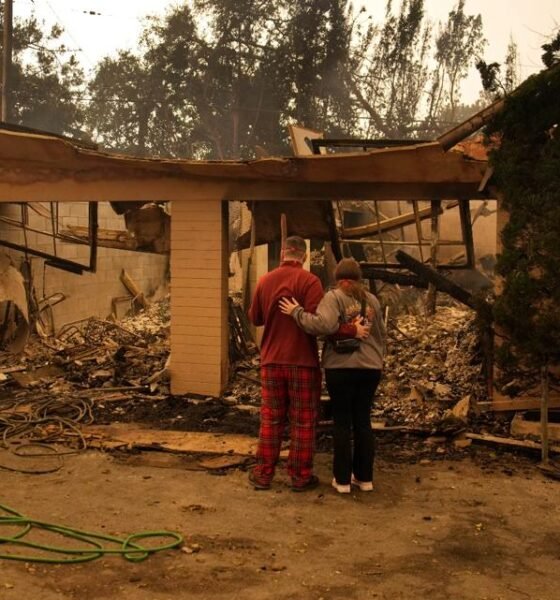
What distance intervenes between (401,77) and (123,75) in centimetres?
1344

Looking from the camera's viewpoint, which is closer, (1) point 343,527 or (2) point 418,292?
(1) point 343,527

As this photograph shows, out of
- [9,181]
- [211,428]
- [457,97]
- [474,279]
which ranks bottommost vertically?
[211,428]

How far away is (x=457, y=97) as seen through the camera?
113 feet

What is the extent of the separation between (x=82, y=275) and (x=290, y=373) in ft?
31.2

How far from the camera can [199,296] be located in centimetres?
911

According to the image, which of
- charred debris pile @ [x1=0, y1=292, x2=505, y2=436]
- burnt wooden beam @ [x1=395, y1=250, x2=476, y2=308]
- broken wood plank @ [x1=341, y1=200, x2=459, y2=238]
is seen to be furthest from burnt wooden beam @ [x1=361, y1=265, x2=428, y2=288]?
charred debris pile @ [x1=0, y1=292, x2=505, y2=436]

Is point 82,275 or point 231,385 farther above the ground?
point 82,275

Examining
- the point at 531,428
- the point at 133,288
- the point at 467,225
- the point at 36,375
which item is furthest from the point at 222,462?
the point at 133,288

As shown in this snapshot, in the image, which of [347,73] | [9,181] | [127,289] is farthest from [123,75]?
[9,181]

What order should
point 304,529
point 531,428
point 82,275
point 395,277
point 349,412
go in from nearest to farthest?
point 304,529 → point 349,412 → point 531,428 → point 395,277 → point 82,275

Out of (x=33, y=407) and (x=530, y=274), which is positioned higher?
(x=530, y=274)

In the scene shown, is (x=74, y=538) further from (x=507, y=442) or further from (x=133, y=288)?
(x=133, y=288)

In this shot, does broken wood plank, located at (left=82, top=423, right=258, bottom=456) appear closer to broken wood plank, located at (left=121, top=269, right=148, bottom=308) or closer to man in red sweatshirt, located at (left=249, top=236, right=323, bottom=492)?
Answer: man in red sweatshirt, located at (left=249, top=236, right=323, bottom=492)

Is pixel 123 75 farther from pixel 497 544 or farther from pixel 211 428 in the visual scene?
pixel 497 544
